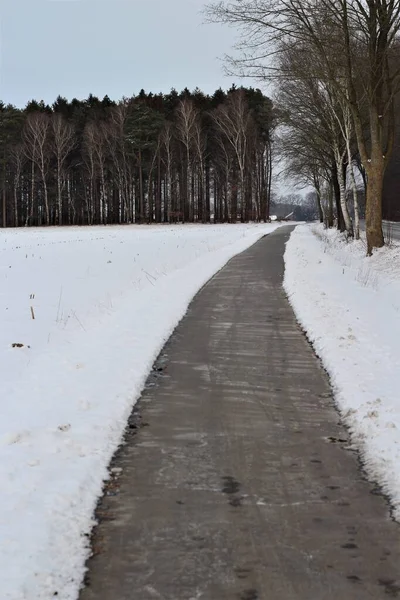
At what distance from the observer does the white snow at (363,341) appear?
4.37 m

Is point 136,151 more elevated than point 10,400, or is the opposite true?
point 136,151

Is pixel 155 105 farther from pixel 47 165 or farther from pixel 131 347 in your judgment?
pixel 131 347

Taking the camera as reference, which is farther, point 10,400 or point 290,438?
point 10,400

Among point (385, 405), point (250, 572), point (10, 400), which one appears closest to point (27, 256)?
point (10, 400)

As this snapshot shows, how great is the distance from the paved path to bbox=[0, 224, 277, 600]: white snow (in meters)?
0.21

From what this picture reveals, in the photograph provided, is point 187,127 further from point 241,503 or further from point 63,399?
point 241,503

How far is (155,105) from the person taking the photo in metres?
64.8

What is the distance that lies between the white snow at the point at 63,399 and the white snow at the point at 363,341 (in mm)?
2053

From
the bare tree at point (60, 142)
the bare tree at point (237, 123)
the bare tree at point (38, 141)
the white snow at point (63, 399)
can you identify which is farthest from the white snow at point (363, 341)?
the bare tree at point (38, 141)

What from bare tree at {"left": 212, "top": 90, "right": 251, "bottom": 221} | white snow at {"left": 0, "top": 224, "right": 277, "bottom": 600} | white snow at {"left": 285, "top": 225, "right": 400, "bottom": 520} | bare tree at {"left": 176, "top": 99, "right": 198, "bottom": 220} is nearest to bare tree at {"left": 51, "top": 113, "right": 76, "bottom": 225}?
bare tree at {"left": 176, "top": 99, "right": 198, "bottom": 220}

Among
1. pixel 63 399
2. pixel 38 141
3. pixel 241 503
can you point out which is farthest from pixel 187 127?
pixel 241 503

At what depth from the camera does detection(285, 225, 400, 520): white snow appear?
4.37m

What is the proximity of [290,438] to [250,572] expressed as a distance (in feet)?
6.18

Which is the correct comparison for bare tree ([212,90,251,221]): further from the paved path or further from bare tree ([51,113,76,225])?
the paved path
